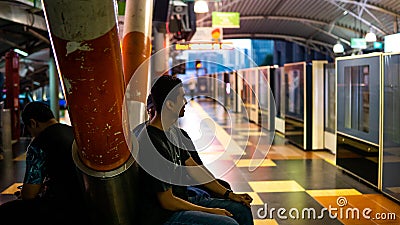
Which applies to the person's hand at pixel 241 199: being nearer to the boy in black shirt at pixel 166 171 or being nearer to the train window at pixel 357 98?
the boy in black shirt at pixel 166 171

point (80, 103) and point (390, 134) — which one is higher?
point (80, 103)

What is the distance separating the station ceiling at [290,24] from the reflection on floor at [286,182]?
4666 mm

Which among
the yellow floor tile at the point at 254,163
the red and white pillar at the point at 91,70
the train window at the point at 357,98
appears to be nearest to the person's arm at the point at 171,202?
the red and white pillar at the point at 91,70

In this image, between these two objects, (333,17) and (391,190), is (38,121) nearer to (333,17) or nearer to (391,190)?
(391,190)

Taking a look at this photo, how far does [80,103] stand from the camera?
203 cm

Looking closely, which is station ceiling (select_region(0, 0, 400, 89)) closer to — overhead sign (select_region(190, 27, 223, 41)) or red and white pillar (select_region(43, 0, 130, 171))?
overhead sign (select_region(190, 27, 223, 41))

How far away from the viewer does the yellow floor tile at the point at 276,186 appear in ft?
20.6

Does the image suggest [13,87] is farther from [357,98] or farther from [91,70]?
[91,70]

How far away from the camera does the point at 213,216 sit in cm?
267

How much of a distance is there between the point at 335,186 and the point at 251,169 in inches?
63.8

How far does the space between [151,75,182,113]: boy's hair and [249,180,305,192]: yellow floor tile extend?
3.79 metres

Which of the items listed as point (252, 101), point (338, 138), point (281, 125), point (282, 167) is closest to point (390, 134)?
point (338, 138)

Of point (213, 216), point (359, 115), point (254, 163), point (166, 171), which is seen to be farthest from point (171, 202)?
point (254, 163)

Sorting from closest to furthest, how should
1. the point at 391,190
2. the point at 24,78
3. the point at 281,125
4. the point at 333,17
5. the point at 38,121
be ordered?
the point at 38,121
the point at 391,190
the point at 281,125
the point at 24,78
the point at 333,17
